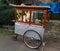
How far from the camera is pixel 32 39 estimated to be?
8.21 metres

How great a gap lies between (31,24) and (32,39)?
0.52m

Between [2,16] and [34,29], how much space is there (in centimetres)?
268

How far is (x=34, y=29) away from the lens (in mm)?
8125

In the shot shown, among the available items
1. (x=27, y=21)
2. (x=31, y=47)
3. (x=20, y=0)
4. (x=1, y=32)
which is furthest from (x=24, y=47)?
(x=20, y=0)

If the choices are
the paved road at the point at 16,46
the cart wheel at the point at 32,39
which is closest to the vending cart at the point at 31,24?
the cart wheel at the point at 32,39

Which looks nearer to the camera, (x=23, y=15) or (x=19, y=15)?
(x=23, y=15)

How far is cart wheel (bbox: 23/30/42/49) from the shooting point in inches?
316

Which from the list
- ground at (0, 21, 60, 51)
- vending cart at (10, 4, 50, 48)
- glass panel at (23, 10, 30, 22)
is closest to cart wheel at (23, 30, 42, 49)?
vending cart at (10, 4, 50, 48)

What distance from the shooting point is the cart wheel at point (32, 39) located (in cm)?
803

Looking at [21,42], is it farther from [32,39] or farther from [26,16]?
[26,16]

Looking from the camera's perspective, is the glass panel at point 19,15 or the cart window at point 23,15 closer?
the cart window at point 23,15

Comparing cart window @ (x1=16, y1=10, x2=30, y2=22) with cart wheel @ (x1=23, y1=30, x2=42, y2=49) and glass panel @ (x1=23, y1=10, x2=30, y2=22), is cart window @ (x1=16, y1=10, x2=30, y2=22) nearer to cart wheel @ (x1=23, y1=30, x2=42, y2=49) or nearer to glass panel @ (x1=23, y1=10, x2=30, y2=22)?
glass panel @ (x1=23, y1=10, x2=30, y2=22)

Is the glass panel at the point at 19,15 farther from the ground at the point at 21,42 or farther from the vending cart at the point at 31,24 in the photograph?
the ground at the point at 21,42

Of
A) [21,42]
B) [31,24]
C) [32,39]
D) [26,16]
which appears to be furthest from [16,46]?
[26,16]
